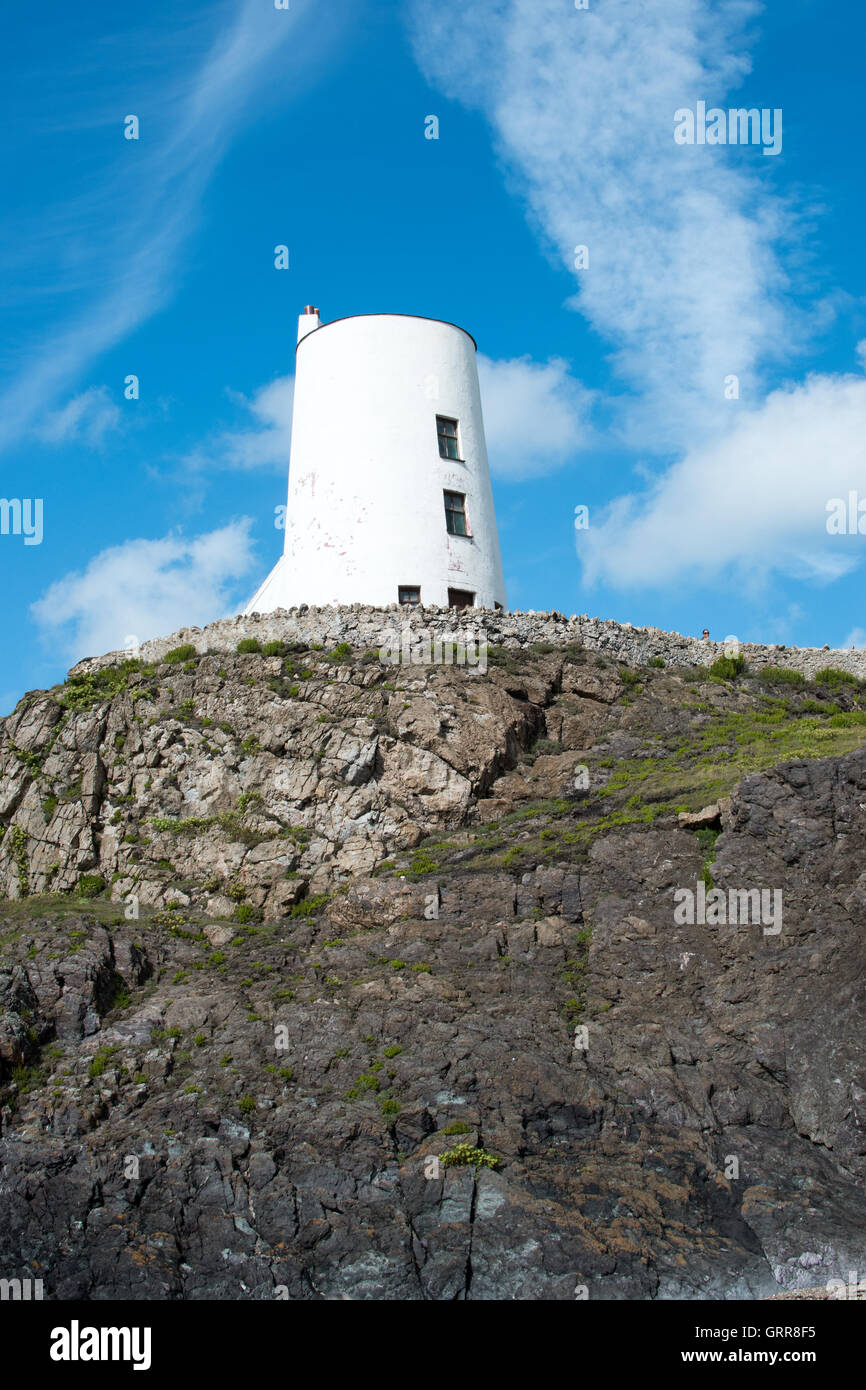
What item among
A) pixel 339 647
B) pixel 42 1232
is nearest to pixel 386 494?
pixel 339 647

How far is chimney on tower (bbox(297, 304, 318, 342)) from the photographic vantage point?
4041 centimetres

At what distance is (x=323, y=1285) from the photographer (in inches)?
679

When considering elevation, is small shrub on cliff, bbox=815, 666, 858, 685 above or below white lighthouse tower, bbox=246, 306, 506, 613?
below

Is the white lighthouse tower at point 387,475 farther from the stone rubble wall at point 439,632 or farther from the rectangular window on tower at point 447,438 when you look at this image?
the stone rubble wall at point 439,632

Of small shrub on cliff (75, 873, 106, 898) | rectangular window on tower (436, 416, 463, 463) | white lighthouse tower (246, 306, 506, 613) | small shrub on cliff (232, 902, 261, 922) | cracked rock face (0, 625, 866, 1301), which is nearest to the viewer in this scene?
cracked rock face (0, 625, 866, 1301)

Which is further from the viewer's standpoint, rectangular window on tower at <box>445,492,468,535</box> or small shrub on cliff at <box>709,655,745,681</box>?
rectangular window on tower at <box>445,492,468,535</box>

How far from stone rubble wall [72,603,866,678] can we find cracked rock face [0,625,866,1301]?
3.43 feet

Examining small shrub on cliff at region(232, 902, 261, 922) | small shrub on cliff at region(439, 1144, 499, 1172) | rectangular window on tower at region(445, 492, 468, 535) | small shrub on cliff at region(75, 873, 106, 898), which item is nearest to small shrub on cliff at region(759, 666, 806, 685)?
rectangular window on tower at region(445, 492, 468, 535)

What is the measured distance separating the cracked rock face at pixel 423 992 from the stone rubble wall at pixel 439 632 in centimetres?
105

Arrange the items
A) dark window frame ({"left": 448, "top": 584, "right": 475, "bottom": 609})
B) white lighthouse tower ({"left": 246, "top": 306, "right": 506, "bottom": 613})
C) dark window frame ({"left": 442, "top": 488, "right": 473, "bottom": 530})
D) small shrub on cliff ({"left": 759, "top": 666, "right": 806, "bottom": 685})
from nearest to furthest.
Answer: white lighthouse tower ({"left": 246, "top": 306, "right": 506, "bottom": 613}), dark window frame ({"left": 448, "top": 584, "right": 475, "bottom": 609}), dark window frame ({"left": 442, "top": 488, "right": 473, "bottom": 530}), small shrub on cliff ({"left": 759, "top": 666, "right": 806, "bottom": 685})

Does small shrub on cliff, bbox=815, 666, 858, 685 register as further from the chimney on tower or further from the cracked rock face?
the chimney on tower

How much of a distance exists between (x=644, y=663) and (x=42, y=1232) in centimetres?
2425

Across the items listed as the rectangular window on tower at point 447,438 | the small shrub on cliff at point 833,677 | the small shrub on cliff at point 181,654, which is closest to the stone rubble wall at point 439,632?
the small shrub on cliff at point 181,654
